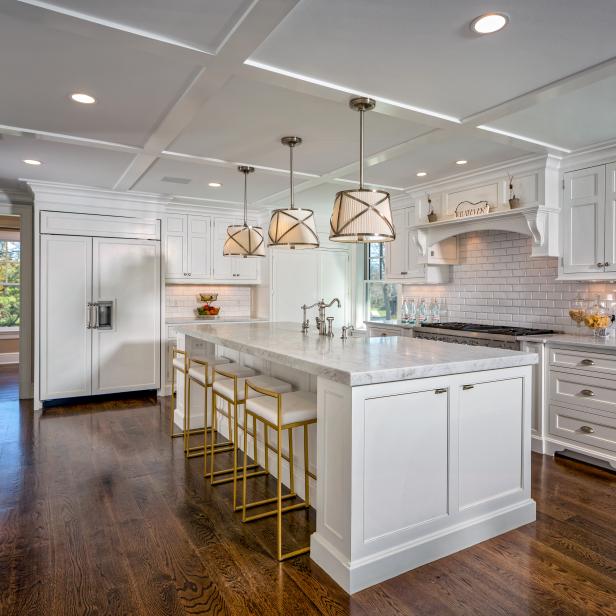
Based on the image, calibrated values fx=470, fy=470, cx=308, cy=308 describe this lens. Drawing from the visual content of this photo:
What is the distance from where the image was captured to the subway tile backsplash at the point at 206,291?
21.4 feet

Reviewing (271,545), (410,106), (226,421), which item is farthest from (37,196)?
(271,545)

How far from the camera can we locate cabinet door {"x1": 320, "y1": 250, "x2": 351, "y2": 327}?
289 inches

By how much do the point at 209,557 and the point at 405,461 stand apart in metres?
1.07

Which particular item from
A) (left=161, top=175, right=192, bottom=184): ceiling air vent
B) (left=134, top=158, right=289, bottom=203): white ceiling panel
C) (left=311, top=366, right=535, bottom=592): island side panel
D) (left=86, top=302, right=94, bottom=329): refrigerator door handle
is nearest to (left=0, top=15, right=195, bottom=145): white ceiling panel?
(left=134, top=158, right=289, bottom=203): white ceiling panel

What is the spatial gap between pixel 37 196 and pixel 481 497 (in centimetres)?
519

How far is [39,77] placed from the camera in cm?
260

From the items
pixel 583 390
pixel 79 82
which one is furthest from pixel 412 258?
pixel 79 82

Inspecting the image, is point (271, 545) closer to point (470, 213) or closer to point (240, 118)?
point (240, 118)

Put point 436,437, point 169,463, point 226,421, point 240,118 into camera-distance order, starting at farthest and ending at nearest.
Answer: point 226,421
point 169,463
point 240,118
point 436,437

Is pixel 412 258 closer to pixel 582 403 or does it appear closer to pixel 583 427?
pixel 582 403

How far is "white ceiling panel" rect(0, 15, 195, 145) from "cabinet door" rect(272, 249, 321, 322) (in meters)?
3.55

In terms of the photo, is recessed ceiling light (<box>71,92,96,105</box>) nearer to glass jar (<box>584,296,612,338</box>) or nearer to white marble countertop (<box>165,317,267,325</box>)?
white marble countertop (<box>165,317,267,325</box>)

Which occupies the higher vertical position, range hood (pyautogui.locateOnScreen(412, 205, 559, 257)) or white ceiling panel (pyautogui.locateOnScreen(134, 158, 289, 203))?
white ceiling panel (pyautogui.locateOnScreen(134, 158, 289, 203))

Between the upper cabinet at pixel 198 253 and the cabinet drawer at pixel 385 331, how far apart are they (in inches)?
83.6
